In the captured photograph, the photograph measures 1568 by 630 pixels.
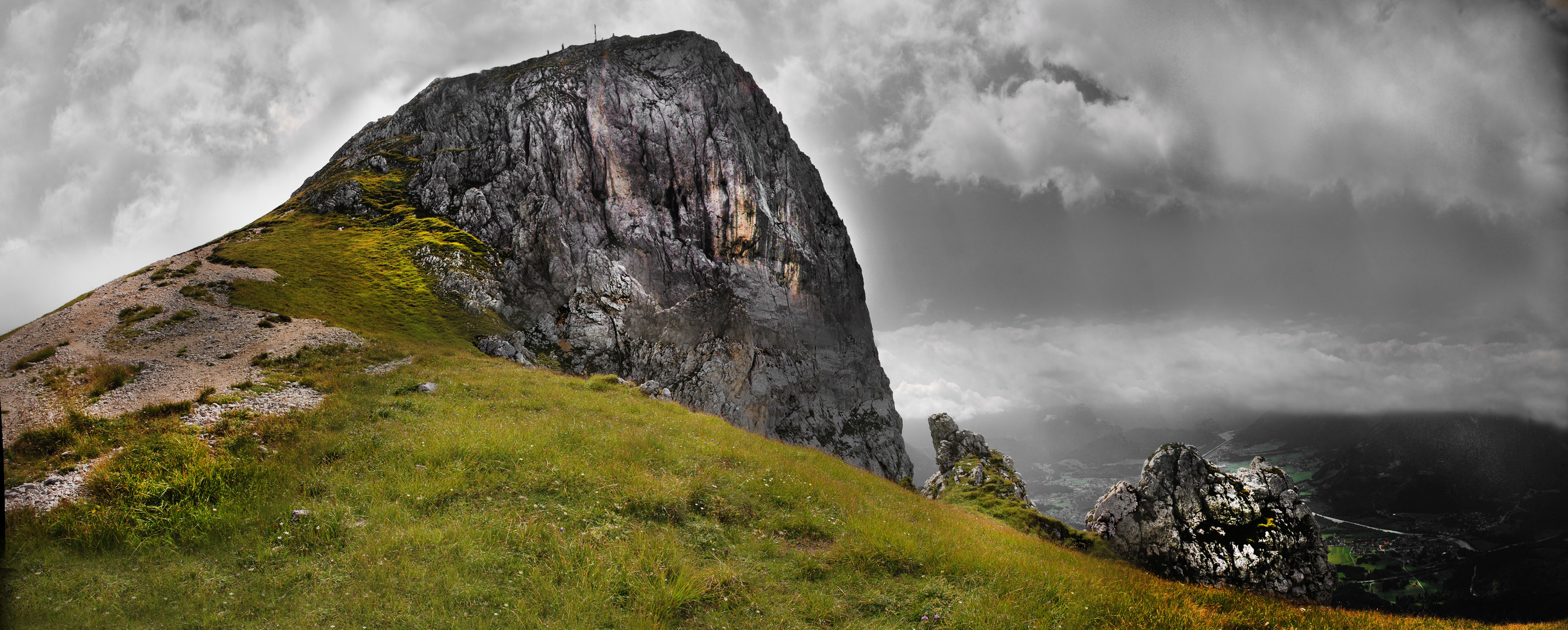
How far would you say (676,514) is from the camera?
47.5 feet

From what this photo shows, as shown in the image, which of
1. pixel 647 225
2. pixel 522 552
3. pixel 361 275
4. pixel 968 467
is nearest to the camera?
pixel 522 552

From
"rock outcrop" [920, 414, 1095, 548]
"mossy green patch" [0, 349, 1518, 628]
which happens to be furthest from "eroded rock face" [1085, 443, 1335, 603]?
"mossy green patch" [0, 349, 1518, 628]

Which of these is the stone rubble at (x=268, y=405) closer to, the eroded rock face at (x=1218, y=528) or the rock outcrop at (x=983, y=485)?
the rock outcrop at (x=983, y=485)

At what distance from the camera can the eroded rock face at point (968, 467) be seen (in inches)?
1223

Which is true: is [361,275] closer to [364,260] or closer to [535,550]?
[364,260]

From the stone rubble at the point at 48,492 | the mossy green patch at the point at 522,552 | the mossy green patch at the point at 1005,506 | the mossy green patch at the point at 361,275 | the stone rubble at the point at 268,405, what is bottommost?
the mossy green patch at the point at 1005,506

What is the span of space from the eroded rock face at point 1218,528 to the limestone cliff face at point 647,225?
46454mm

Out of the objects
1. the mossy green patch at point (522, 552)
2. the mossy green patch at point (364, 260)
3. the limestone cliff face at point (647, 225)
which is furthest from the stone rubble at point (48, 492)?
the limestone cliff face at point (647, 225)

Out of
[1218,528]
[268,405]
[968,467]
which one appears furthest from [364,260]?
[1218,528]

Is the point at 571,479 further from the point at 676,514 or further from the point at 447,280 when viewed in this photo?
the point at 447,280

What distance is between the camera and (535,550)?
11727 millimetres

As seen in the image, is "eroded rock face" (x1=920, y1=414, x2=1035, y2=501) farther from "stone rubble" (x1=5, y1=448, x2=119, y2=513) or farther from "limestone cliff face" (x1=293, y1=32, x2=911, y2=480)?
"stone rubble" (x1=5, y1=448, x2=119, y2=513)

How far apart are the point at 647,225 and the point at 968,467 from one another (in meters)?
50.7

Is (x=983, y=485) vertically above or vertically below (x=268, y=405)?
below
